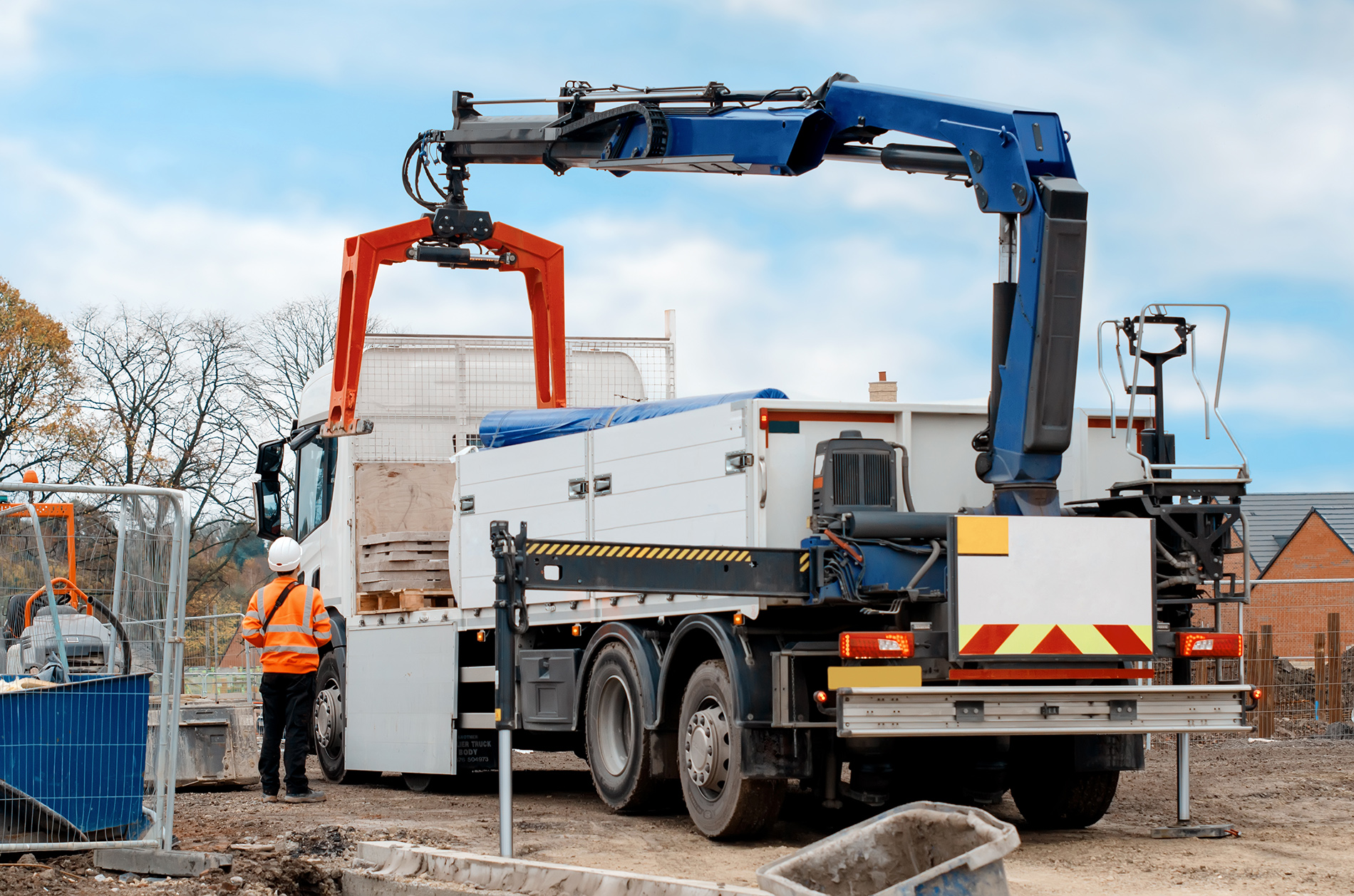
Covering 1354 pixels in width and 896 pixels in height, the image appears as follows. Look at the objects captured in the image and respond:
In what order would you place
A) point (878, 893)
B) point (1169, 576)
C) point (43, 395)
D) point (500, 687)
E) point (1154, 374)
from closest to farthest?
point (878, 893) → point (500, 687) → point (1169, 576) → point (1154, 374) → point (43, 395)

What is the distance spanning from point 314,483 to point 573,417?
440cm

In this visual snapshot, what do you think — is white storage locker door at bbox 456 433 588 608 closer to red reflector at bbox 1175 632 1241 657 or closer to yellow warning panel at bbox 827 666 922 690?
yellow warning panel at bbox 827 666 922 690

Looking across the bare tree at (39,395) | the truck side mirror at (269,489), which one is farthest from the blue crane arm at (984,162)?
the bare tree at (39,395)

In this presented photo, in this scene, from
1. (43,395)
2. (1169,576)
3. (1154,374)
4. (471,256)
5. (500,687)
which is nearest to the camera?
(500,687)

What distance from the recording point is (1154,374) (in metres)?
9.62

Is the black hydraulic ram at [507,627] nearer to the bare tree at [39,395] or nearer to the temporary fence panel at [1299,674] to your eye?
the temporary fence panel at [1299,674]

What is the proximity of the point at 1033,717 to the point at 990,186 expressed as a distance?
10.0ft

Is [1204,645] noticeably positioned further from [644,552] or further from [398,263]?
[398,263]

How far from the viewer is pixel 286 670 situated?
1178cm

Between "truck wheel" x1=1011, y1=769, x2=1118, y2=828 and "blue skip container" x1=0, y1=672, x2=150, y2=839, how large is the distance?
5591 mm

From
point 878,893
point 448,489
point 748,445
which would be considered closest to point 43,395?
point 448,489

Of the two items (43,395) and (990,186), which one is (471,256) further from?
(43,395)

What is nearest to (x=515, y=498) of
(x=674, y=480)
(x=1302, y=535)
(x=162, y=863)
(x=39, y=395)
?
→ (x=674, y=480)

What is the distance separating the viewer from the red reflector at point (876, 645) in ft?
27.2
